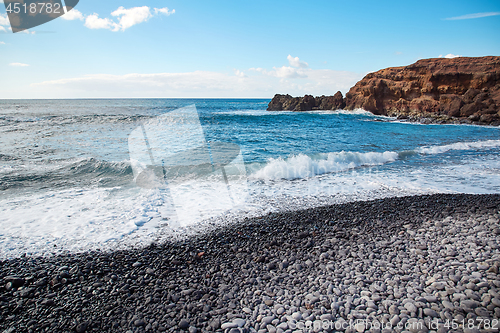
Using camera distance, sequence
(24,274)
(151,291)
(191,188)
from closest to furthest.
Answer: (151,291), (24,274), (191,188)

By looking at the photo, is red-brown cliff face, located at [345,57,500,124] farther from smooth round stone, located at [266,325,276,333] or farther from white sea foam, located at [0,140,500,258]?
smooth round stone, located at [266,325,276,333]

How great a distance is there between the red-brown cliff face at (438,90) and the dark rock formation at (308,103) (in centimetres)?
533

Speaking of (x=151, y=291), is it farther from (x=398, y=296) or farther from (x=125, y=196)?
(x=125, y=196)

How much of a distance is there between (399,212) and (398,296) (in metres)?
3.10

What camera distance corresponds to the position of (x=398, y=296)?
9.84ft

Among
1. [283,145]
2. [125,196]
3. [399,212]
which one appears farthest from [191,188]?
[283,145]

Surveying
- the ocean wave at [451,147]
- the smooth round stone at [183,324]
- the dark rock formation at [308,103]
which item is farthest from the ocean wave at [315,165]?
the dark rock formation at [308,103]

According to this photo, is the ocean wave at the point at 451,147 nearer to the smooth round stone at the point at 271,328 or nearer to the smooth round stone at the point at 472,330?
the smooth round stone at the point at 472,330

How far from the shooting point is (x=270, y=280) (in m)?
3.45

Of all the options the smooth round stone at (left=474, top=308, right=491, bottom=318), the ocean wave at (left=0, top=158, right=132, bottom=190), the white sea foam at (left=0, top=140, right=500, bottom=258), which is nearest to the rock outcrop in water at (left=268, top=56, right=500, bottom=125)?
the white sea foam at (left=0, top=140, right=500, bottom=258)

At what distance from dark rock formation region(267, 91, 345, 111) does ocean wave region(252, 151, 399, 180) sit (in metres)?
46.0

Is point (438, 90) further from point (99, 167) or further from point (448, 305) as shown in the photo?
point (99, 167)

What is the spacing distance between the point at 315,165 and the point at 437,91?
142ft

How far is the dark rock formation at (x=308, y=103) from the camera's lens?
184ft
